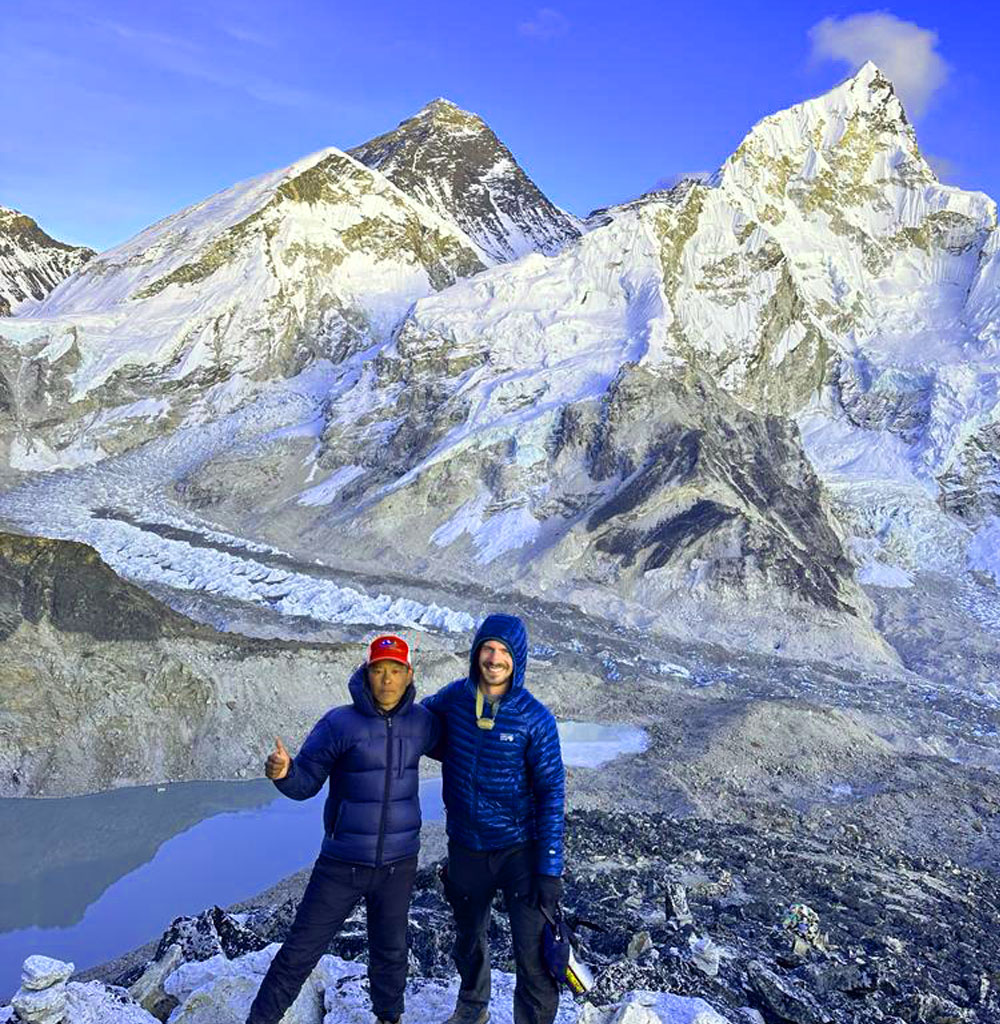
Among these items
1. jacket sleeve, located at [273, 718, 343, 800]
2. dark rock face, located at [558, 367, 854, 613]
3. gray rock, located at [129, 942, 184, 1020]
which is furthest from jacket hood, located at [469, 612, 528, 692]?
dark rock face, located at [558, 367, 854, 613]

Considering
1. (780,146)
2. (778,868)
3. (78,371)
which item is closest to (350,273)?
(78,371)

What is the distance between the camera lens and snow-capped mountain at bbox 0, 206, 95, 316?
95.7m

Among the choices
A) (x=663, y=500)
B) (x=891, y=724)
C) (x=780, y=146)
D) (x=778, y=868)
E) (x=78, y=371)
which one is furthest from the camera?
(x=780, y=146)

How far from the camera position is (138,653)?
1744 centimetres

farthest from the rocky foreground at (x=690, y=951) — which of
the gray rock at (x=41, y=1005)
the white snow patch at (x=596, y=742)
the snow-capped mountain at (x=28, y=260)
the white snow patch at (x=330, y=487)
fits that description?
the snow-capped mountain at (x=28, y=260)

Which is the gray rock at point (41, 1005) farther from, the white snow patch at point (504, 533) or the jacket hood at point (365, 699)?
the white snow patch at point (504, 533)

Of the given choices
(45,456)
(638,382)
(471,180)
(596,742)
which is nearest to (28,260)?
(471,180)

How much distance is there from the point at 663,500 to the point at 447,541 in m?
9.18

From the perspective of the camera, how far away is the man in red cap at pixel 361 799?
445 cm

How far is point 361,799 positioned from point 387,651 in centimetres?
74

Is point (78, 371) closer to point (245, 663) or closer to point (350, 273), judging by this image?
point (350, 273)

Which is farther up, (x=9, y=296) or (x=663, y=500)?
(x=9, y=296)

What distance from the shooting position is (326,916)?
457 cm

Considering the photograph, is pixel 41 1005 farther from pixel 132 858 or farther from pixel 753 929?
pixel 132 858
